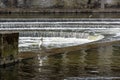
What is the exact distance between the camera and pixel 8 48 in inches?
707

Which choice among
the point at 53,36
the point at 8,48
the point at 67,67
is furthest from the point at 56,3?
the point at 67,67

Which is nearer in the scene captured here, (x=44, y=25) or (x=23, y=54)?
(x=23, y=54)

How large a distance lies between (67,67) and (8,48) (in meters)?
2.58

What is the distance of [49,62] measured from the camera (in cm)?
1903

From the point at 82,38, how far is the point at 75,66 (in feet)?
50.4

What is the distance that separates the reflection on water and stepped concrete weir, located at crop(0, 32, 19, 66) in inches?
16.5

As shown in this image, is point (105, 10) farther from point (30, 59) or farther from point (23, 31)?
point (30, 59)

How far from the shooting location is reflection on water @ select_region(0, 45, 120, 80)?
16.0 m

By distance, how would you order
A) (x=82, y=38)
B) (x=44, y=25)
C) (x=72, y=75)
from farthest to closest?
(x=44, y=25)
(x=82, y=38)
(x=72, y=75)

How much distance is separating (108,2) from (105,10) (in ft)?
29.2

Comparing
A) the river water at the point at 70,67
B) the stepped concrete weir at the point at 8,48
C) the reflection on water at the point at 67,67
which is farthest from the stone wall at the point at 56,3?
the stepped concrete weir at the point at 8,48

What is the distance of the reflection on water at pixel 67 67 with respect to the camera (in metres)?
16.0

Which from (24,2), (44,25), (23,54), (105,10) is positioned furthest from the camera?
(24,2)

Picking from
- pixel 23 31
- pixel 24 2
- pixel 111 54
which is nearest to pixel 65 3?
pixel 24 2
